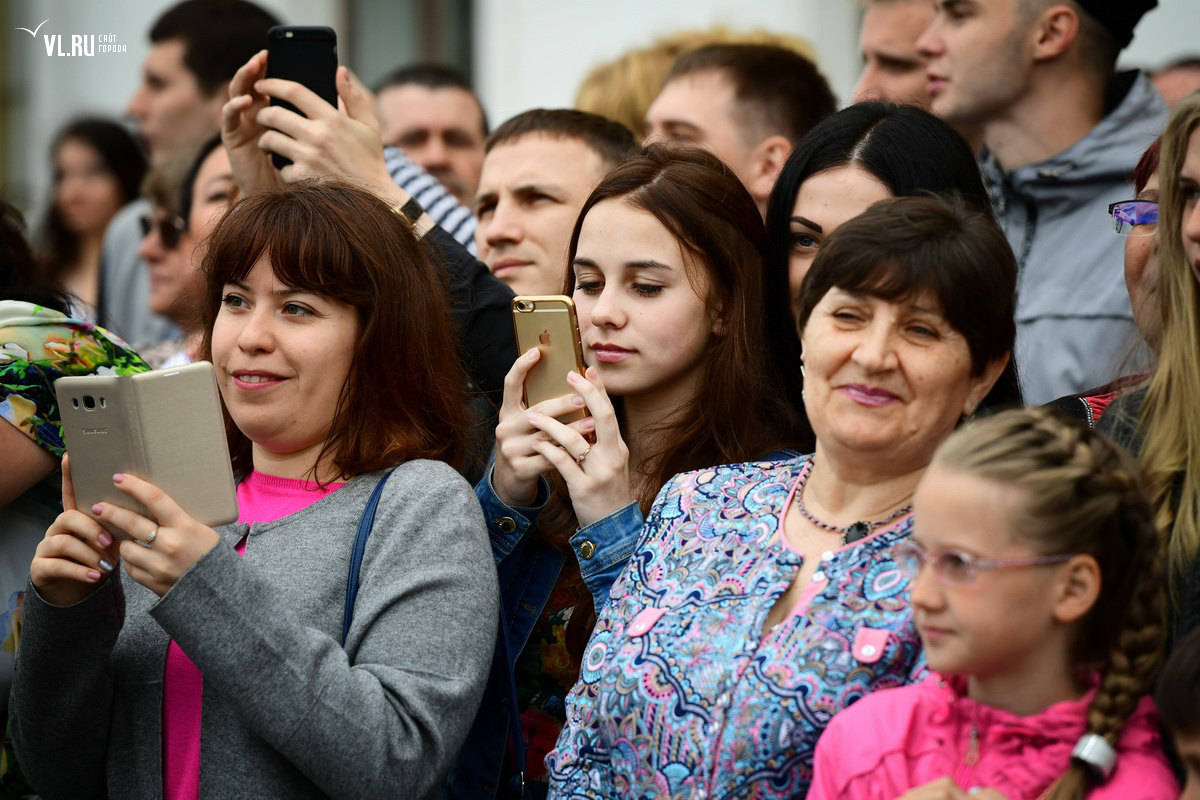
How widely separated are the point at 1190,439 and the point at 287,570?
59.2 inches

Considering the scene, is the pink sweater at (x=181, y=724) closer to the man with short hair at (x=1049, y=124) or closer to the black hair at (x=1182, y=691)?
the black hair at (x=1182, y=691)

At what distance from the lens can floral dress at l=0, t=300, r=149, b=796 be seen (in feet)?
9.21

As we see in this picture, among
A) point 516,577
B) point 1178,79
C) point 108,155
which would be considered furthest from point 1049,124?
point 108,155

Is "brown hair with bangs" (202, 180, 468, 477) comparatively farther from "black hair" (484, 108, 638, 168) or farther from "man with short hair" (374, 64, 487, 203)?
"man with short hair" (374, 64, 487, 203)

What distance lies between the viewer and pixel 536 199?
12.6 ft

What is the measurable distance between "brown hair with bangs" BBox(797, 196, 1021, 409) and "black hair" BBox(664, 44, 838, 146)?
2.13 meters

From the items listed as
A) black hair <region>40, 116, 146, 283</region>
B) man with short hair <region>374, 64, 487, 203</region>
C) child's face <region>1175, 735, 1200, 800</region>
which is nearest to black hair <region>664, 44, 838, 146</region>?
man with short hair <region>374, 64, 487, 203</region>

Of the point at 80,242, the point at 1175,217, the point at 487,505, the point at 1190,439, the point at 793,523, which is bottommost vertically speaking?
the point at 80,242

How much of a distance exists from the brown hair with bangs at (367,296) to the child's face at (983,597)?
1.09 metres

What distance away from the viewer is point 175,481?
7.36 feet

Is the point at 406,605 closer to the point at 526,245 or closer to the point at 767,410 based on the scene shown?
the point at 767,410

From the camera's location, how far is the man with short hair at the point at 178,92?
19.4 feet

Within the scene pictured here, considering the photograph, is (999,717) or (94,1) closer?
(999,717)

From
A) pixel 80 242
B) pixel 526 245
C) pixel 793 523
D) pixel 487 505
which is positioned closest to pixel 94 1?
pixel 80 242
